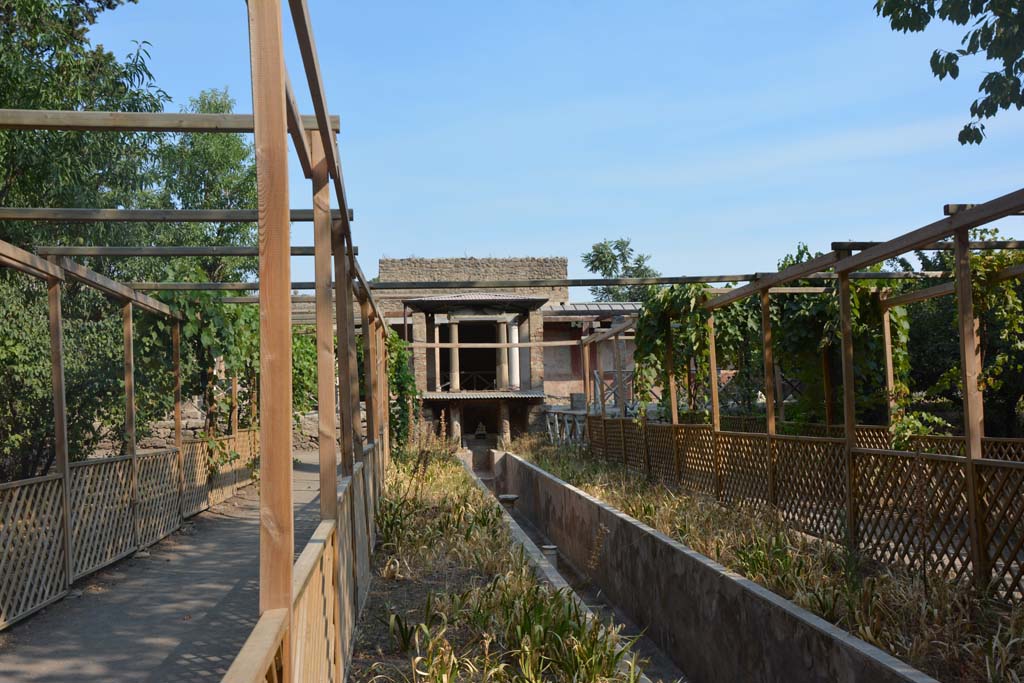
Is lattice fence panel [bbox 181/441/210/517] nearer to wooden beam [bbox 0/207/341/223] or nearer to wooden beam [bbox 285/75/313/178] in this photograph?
wooden beam [bbox 0/207/341/223]

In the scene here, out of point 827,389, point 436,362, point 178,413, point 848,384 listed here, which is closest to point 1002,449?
point 848,384

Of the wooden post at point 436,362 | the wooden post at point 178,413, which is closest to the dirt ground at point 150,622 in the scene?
the wooden post at point 178,413

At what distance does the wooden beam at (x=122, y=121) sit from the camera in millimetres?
5047

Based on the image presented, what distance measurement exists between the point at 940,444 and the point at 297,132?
8.12 meters

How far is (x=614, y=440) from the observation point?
17.7 meters

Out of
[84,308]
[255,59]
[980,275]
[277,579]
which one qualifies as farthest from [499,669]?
[84,308]

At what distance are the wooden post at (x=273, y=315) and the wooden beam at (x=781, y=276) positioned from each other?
6604 millimetres

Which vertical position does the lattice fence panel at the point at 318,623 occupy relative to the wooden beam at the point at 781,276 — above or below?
below

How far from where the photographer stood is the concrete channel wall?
5.29 metres

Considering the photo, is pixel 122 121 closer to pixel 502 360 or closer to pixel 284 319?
pixel 284 319

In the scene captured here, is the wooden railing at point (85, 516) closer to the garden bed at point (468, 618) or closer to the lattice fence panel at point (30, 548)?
the lattice fence panel at point (30, 548)

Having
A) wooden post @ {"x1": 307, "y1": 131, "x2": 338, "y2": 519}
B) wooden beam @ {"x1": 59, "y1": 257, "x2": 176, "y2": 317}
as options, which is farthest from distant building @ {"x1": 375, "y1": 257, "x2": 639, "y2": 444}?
wooden post @ {"x1": 307, "y1": 131, "x2": 338, "y2": 519}

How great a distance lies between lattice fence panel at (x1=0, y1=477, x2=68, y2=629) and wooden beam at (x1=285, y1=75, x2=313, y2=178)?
370 centimetres

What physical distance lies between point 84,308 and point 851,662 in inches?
493
